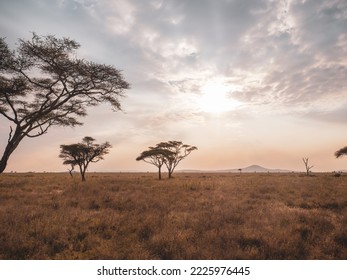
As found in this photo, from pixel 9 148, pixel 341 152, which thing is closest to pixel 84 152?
pixel 9 148

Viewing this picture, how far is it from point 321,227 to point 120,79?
12168 millimetres

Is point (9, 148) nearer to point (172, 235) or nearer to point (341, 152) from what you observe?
point (172, 235)

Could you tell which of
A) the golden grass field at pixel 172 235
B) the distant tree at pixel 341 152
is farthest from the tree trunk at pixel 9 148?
the distant tree at pixel 341 152

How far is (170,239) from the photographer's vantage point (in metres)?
6.52

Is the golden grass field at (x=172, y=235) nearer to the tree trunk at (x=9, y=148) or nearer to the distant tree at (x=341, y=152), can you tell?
the tree trunk at (x=9, y=148)

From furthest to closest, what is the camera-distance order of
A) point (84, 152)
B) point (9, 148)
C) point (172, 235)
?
point (84, 152), point (9, 148), point (172, 235)

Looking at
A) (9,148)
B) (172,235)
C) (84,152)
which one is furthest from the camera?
(84,152)

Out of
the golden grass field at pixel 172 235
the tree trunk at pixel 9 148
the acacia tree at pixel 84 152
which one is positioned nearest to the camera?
the golden grass field at pixel 172 235

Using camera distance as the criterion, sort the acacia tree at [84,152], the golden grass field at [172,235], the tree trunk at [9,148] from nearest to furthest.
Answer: the golden grass field at [172,235]
the tree trunk at [9,148]
the acacia tree at [84,152]

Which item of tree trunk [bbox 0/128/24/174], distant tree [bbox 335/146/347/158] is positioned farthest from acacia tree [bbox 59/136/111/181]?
distant tree [bbox 335/146/347/158]

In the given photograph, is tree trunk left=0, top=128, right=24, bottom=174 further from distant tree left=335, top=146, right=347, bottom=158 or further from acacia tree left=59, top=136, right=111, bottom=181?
distant tree left=335, top=146, right=347, bottom=158

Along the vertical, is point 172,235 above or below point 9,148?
below
